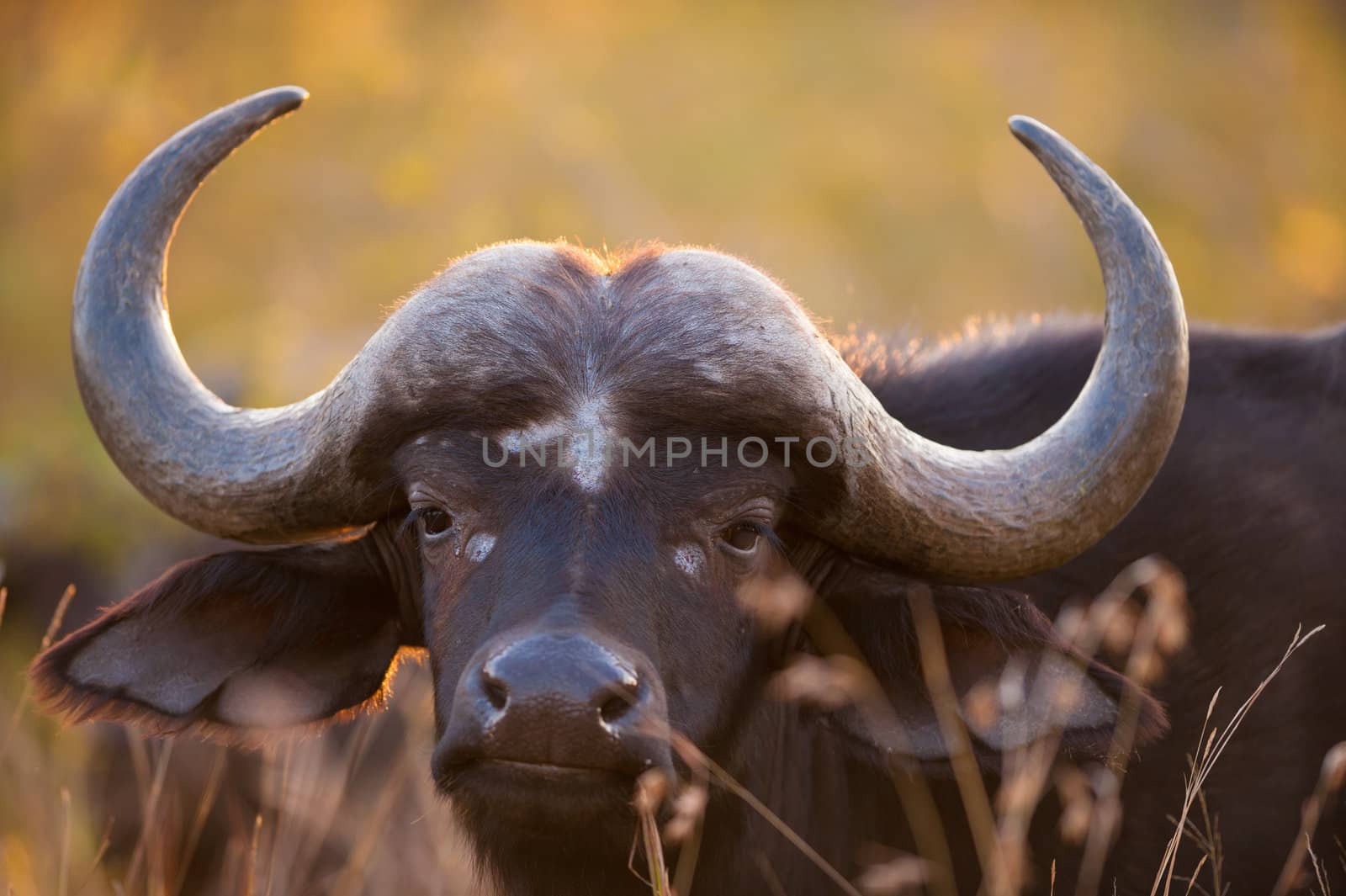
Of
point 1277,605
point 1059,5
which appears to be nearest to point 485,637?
point 1277,605

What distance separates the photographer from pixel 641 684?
2.77 meters

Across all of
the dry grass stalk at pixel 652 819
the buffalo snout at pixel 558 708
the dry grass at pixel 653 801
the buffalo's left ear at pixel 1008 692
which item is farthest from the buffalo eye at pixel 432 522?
the buffalo's left ear at pixel 1008 692

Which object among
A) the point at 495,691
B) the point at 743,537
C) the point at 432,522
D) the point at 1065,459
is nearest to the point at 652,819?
the point at 495,691

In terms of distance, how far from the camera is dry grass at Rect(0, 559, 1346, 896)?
3.11 m

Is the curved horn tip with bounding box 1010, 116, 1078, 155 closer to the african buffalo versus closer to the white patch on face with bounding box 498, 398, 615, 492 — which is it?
the african buffalo

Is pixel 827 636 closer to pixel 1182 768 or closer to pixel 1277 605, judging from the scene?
pixel 1182 768

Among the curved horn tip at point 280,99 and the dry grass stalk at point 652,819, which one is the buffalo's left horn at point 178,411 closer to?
the curved horn tip at point 280,99

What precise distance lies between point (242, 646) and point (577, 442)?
130 cm

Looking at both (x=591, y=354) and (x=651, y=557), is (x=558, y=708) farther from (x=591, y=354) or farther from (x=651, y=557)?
(x=591, y=354)

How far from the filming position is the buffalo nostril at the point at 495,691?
2678 millimetres

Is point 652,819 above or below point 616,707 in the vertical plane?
below

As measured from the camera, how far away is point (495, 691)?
8.91 ft

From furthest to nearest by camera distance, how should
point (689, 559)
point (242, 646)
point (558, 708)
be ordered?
point (242, 646) → point (689, 559) → point (558, 708)

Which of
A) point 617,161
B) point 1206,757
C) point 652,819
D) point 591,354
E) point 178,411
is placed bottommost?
point 1206,757
